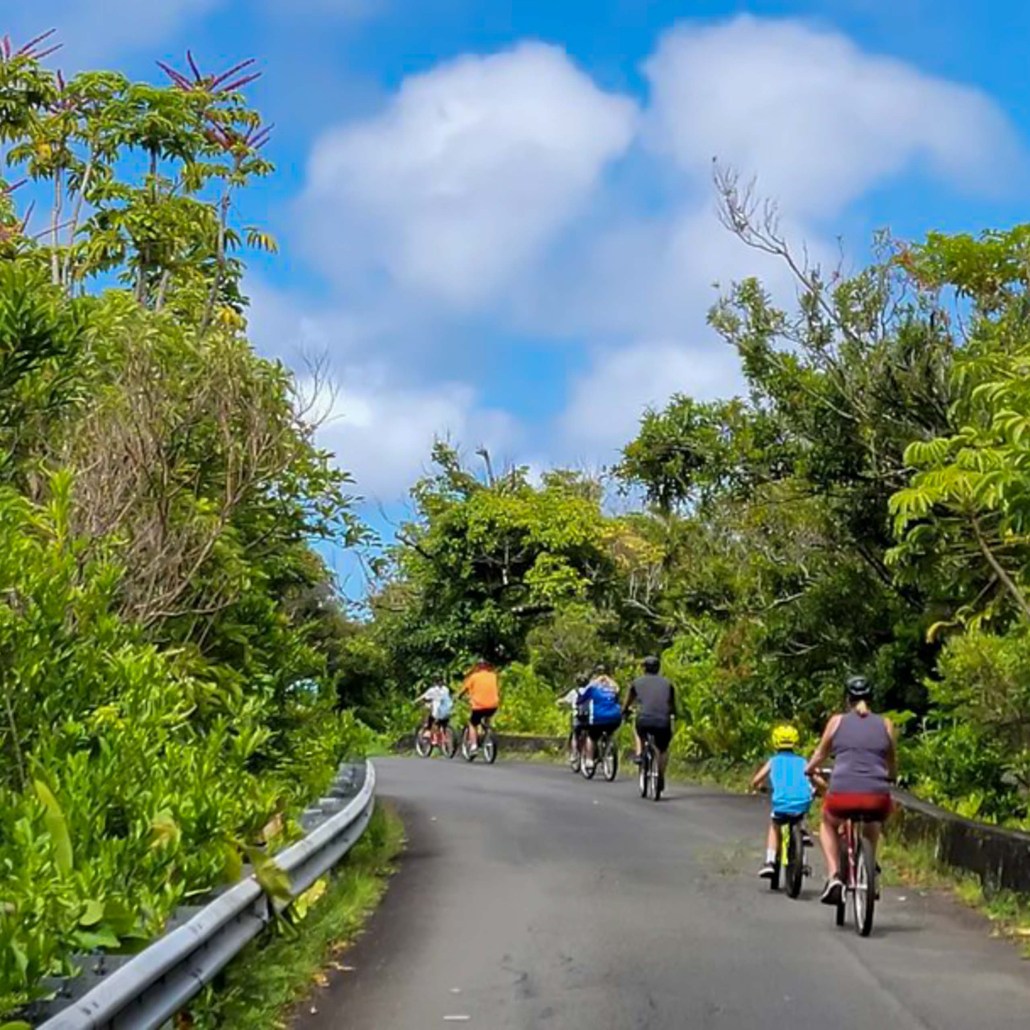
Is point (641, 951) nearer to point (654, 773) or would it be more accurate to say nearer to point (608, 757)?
point (654, 773)

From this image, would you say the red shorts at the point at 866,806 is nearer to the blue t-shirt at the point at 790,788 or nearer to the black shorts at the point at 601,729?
the blue t-shirt at the point at 790,788

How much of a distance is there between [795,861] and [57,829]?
7.86 meters

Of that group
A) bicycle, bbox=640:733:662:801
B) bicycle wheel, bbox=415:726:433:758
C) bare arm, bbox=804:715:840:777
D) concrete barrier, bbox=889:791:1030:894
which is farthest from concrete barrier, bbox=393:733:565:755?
bare arm, bbox=804:715:840:777

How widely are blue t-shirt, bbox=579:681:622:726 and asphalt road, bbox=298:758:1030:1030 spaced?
8456 mm

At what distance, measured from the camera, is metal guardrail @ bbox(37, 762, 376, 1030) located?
4980mm

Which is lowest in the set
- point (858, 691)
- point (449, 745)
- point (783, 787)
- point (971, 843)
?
point (449, 745)

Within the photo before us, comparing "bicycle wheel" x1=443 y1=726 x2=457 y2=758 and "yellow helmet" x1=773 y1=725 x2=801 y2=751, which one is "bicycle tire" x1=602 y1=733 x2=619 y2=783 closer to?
"bicycle wheel" x1=443 y1=726 x2=457 y2=758

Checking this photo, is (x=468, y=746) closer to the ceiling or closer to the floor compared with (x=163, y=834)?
closer to the floor

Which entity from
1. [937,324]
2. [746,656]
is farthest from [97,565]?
[746,656]

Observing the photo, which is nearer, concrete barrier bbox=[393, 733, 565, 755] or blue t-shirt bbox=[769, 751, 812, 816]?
blue t-shirt bbox=[769, 751, 812, 816]

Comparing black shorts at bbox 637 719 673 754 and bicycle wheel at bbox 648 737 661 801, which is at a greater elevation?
black shorts at bbox 637 719 673 754

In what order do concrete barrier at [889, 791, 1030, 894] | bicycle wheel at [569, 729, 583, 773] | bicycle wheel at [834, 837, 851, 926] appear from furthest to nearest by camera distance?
bicycle wheel at [569, 729, 583, 773] < concrete barrier at [889, 791, 1030, 894] < bicycle wheel at [834, 837, 851, 926]

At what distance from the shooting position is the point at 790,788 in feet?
41.8

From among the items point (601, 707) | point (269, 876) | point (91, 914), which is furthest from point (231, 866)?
point (601, 707)
